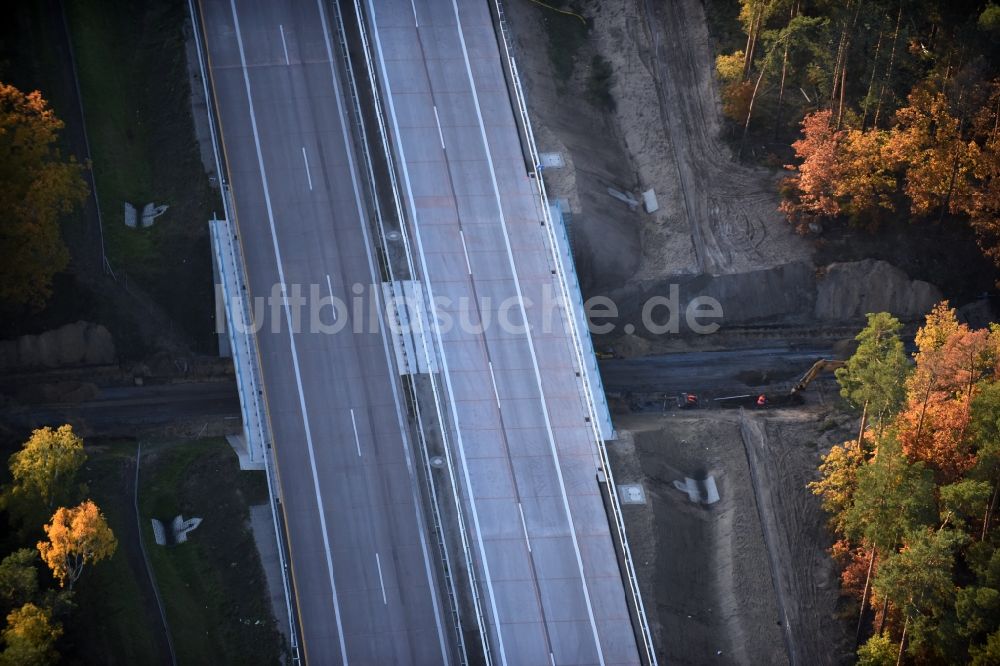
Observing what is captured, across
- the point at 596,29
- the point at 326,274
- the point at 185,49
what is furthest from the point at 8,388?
the point at 596,29

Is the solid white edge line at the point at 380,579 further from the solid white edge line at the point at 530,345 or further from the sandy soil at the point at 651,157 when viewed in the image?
the sandy soil at the point at 651,157

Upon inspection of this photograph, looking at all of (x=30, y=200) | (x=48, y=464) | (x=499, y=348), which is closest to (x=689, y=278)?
(x=499, y=348)

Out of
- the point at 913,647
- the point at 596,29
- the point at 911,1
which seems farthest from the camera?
the point at 596,29

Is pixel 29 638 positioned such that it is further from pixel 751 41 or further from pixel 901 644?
pixel 751 41

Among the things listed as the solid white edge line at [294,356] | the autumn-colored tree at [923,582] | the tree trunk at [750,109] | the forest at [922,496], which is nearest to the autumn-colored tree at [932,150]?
the tree trunk at [750,109]

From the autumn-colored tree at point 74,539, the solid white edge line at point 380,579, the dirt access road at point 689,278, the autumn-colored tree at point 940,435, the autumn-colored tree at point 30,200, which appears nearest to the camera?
the autumn-colored tree at point 74,539

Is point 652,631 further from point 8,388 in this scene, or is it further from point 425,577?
point 8,388

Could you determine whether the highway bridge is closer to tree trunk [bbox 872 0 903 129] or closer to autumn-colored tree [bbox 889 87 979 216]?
tree trunk [bbox 872 0 903 129]
